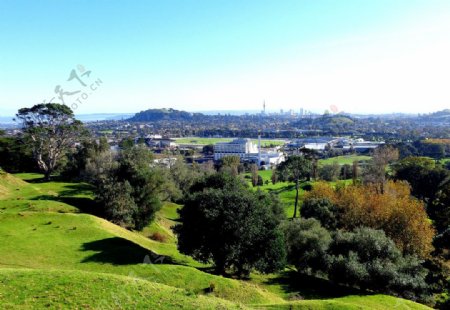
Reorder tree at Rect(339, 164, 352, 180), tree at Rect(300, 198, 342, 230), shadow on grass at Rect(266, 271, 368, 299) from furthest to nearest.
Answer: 1. tree at Rect(339, 164, 352, 180)
2. tree at Rect(300, 198, 342, 230)
3. shadow on grass at Rect(266, 271, 368, 299)

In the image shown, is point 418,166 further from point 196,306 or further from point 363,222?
point 196,306

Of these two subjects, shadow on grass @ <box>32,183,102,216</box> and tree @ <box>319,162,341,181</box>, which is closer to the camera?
shadow on grass @ <box>32,183,102,216</box>

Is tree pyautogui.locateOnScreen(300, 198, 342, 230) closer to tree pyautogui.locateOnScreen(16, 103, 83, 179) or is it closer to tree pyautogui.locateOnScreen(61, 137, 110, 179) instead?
tree pyautogui.locateOnScreen(61, 137, 110, 179)

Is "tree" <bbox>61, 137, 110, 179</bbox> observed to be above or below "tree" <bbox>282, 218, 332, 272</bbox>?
above

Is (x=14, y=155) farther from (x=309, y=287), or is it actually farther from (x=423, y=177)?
(x=423, y=177)

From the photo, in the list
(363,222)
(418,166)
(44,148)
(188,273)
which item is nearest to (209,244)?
(188,273)

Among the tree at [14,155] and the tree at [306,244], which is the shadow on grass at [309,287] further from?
the tree at [14,155]

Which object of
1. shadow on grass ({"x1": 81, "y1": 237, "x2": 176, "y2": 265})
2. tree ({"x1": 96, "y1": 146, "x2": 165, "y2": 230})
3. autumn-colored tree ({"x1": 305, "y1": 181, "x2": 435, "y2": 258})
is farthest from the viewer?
autumn-colored tree ({"x1": 305, "y1": 181, "x2": 435, "y2": 258})

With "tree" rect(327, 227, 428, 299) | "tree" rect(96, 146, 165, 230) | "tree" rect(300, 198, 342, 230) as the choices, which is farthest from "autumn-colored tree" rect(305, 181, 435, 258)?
"tree" rect(96, 146, 165, 230)

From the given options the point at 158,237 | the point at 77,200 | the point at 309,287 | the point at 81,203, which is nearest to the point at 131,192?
the point at 158,237
